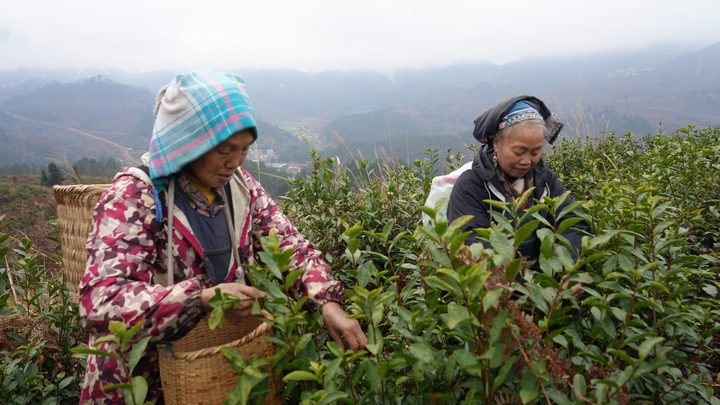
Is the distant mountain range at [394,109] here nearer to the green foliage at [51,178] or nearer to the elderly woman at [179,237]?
the green foliage at [51,178]

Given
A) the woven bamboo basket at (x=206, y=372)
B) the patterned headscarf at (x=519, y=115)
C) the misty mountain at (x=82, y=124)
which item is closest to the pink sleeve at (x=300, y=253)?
the woven bamboo basket at (x=206, y=372)

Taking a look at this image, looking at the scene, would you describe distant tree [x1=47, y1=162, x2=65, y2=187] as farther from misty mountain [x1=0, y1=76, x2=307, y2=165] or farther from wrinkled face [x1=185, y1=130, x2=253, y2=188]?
misty mountain [x1=0, y1=76, x2=307, y2=165]

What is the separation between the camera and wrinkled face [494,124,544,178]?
8.25 feet

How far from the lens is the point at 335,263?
2.52 metres

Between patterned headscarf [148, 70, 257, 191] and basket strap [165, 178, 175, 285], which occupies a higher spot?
patterned headscarf [148, 70, 257, 191]

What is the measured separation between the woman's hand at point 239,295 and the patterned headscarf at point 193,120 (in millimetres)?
474

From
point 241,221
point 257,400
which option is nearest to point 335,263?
point 241,221

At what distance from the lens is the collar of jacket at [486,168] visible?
8.35 ft

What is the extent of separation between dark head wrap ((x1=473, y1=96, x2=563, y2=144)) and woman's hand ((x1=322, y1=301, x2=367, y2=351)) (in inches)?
64.1

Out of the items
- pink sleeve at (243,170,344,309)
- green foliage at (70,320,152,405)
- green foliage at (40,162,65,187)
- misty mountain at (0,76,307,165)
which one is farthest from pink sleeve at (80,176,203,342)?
misty mountain at (0,76,307,165)

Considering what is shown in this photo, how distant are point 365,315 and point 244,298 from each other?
0.37m

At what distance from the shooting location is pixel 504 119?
2.62m

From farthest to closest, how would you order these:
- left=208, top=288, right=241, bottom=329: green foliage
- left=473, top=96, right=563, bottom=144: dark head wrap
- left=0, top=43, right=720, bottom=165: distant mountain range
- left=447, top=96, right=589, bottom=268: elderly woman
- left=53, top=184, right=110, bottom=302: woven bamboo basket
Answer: left=0, top=43, right=720, bottom=165: distant mountain range → left=473, top=96, right=563, bottom=144: dark head wrap → left=447, top=96, right=589, bottom=268: elderly woman → left=53, top=184, right=110, bottom=302: woven bamboo basket → left=208, top=288, right=241, bottom=329: green foliage

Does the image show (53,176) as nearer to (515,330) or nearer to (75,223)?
(75,223)
